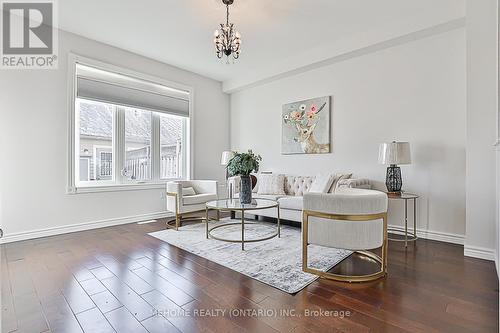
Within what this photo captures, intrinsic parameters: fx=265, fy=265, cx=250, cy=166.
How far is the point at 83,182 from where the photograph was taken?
421cm

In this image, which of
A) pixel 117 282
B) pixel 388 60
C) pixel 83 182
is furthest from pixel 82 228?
pixel 388 60

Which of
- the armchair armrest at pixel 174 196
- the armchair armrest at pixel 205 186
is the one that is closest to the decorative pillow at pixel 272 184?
the armchair armrest at pixel 205 186

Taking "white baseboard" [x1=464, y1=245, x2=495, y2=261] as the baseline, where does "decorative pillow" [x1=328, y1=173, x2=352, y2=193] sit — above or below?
above

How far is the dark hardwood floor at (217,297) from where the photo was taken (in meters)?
1.71

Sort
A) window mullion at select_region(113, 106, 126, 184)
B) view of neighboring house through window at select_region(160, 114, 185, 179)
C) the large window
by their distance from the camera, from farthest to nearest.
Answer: view of neighboring house through window at select_region(160, 114, 185, 179), window mullion at select_region(113, 106, 126, 184), the large window

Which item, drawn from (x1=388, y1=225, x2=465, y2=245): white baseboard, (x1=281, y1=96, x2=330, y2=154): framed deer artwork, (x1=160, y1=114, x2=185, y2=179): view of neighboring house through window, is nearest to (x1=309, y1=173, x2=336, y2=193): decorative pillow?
(x1=281, y1=96, x2=330, y2=154): framed deer artwork

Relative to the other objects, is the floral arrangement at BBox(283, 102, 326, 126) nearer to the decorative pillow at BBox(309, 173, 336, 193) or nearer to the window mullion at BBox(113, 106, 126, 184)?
the decorative pillow at BBox(309, 173, 336, 193)

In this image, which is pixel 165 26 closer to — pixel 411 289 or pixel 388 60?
pixel 388 60

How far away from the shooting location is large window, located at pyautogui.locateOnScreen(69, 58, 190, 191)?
13.8 ft

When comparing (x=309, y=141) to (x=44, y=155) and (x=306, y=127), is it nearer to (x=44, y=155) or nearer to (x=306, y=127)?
(x=306, y=127)

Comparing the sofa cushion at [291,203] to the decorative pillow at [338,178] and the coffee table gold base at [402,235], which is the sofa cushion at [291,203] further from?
the coffee table gold base at [402,235]

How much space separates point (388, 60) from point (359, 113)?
84cm

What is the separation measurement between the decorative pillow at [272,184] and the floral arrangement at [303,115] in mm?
1075

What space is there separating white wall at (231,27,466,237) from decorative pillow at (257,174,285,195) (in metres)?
0.42
